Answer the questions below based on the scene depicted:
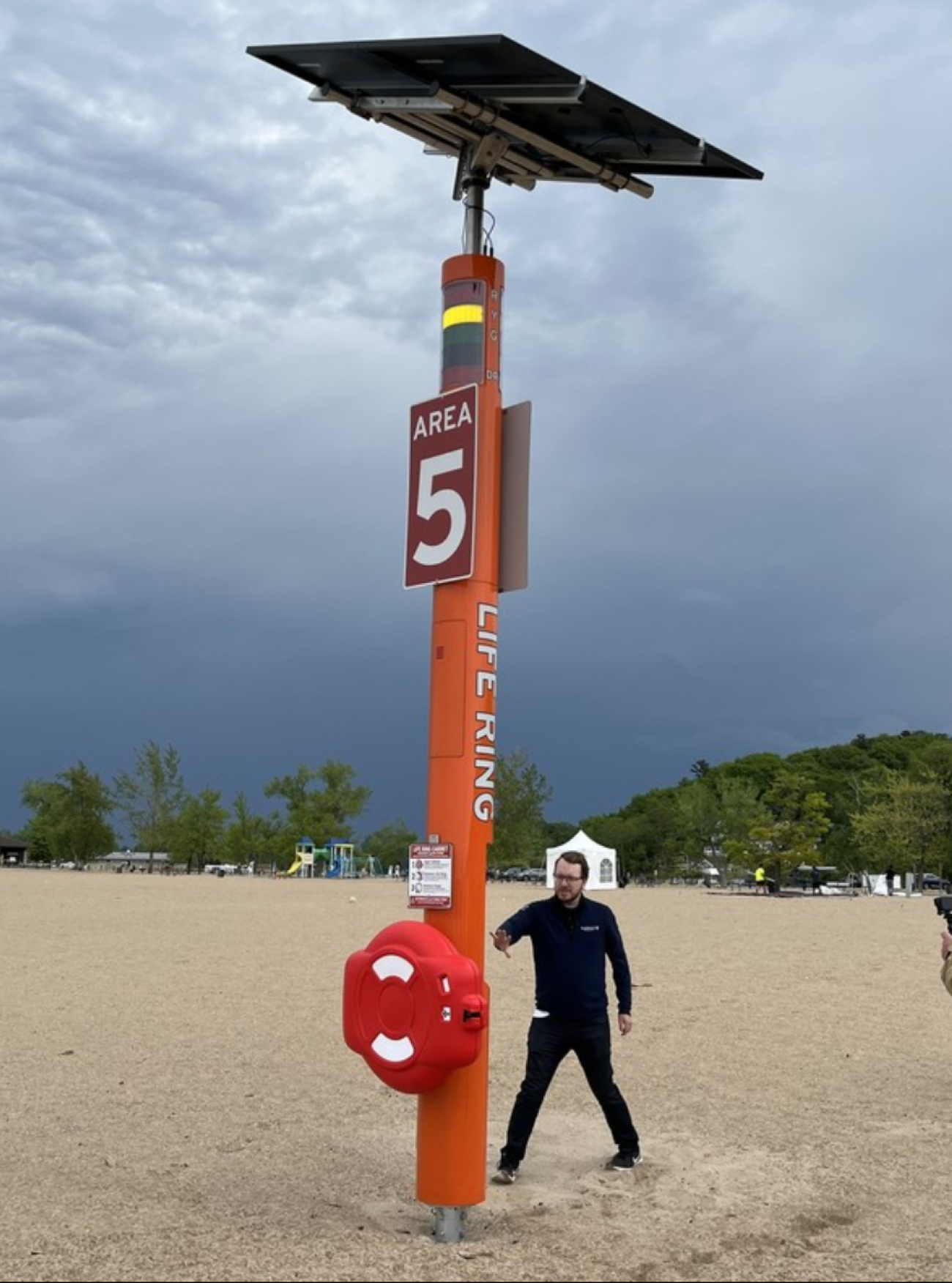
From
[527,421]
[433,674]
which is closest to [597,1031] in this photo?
[433,674]

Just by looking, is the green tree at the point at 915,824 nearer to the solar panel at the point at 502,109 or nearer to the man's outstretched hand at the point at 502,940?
the man's outstretched hand at the point at 502,940

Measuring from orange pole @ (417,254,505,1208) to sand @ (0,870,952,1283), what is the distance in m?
0.40

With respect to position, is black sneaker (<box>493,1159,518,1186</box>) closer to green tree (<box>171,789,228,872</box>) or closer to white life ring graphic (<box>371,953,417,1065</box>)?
white life ring graphic (<box>371,953,417,1065</box>)

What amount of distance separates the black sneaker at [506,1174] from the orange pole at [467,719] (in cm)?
101

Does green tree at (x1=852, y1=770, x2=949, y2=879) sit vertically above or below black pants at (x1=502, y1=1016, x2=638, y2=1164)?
above

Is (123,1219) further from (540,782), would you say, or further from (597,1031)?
(540,782)

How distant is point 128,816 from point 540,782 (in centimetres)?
2652

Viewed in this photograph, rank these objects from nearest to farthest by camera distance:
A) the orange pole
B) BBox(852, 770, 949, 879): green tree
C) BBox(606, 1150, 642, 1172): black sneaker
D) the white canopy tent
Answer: the orange pole
BBox(606, 1150, 642, 1172): black sneaker
the white canopy tent
BBox(852, 770, 949, 879): green tree

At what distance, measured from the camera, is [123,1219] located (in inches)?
248

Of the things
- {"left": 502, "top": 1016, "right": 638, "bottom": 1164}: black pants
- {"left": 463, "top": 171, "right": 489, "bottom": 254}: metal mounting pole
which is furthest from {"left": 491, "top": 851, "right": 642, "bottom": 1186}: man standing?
{"left": 463, "top": 171, "right": 489, "bottom": 254}: metal mounting pole

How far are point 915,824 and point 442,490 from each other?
62.9m

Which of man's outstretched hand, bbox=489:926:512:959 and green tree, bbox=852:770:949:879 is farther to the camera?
green tree, bbox=852:770:949:879

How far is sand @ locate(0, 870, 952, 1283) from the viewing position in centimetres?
586

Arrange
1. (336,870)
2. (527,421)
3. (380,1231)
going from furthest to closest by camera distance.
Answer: (336,870) < (527,421) < (380,1231)
